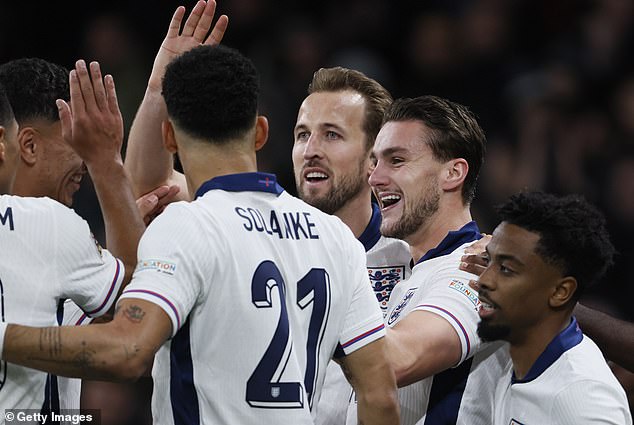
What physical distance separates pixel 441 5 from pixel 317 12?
1210 mm

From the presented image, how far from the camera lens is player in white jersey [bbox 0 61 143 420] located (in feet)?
11.2

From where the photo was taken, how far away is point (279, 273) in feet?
11.0

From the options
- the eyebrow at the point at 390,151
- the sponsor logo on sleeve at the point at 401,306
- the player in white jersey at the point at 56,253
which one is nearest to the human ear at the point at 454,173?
the eyebrow at the point at 390,151

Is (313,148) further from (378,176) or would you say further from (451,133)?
(451,133)

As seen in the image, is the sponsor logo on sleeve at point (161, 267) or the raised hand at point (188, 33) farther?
the raised hand at point (188, 33)

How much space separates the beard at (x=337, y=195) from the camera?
17.8ft

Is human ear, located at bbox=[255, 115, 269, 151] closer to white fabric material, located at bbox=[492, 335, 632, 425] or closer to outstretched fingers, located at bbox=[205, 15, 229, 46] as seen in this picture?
outstretched fingers, located at bbox=[205, 15, 229, 46]

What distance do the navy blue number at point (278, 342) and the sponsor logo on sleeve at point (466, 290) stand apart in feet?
3.19

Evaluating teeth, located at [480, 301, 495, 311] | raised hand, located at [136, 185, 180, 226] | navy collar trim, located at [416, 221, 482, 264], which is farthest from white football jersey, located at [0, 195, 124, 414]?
navy collar trim, located at [416, 221, 482, 264]

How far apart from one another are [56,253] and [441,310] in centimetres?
158

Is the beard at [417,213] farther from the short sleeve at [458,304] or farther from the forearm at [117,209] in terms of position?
the forearm at [117,209]

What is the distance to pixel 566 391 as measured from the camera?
12.7 feet

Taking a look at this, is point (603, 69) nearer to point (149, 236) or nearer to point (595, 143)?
point (595, 143)

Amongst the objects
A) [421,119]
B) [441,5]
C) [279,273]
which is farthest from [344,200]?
[441,5]
